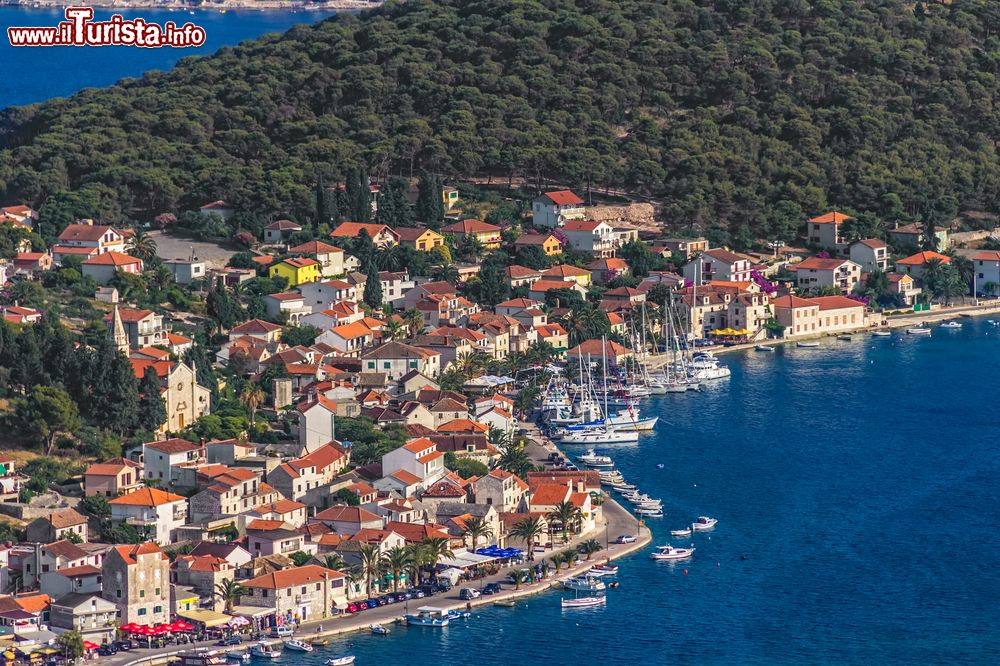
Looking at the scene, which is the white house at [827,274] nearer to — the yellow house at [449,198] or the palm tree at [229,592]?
the yellow house at [449,198]

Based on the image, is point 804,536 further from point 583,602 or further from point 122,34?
point 122,34

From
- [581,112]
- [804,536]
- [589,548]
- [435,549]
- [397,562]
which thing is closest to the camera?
[397,562]

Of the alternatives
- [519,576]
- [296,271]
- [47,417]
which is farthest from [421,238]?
[519,576]

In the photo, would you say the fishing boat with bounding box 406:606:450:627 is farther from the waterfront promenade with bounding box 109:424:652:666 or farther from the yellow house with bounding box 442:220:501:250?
the yellow house with bounding box 442:220:501:250

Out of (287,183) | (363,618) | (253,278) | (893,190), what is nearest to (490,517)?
(363,618)

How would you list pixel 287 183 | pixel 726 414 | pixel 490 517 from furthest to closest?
pixel 287 183 → pixel 726 414 → pixel 490 517

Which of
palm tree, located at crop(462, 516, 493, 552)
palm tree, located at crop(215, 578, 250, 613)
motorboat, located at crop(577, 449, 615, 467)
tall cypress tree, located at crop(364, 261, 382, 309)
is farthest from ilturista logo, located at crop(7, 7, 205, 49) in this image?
palm tree, located at crop(215, 578, 250, 613)

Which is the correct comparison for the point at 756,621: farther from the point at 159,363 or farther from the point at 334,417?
the point at 159,363
